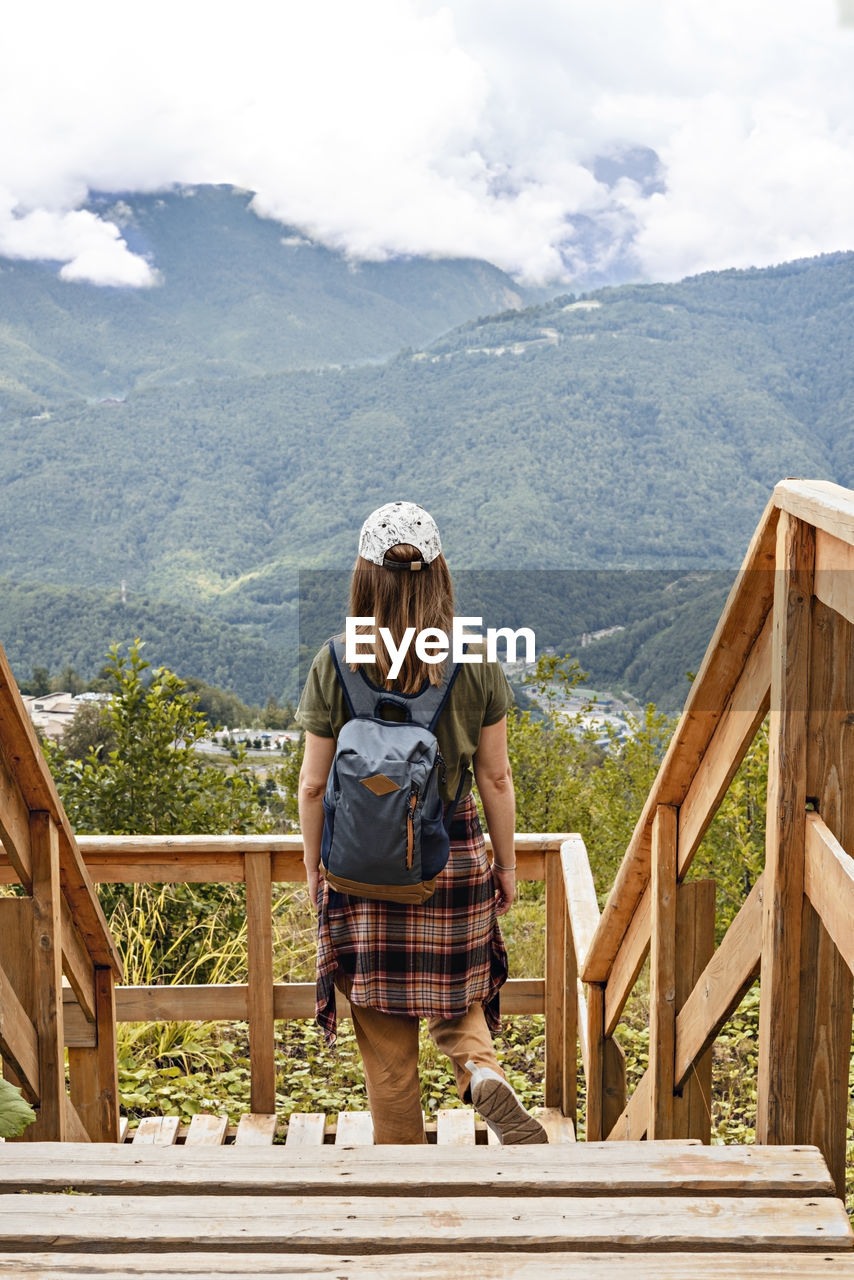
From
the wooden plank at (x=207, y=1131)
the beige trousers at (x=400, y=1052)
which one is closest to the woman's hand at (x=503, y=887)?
the beige trousers at (x=400, y=1052)

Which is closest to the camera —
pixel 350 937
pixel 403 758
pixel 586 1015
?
pixel 403 758

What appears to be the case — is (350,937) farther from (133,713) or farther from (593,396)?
(593,396)

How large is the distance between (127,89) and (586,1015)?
15397cm

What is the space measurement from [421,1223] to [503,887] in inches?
41.2

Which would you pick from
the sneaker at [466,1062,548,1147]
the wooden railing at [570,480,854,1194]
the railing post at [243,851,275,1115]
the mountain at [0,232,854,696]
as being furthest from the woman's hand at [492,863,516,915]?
the mountain at [0,232,854,696]

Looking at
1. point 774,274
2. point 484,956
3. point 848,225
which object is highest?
point 848,225

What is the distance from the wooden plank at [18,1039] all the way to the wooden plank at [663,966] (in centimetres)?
100

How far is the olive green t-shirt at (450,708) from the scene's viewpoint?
75.9 inches

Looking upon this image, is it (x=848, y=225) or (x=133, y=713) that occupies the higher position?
(x=848, y=225)

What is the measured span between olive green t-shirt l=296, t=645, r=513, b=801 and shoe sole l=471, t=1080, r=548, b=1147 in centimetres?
50

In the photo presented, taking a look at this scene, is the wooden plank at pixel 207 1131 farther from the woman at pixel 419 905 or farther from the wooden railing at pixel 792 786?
the wooden railing at pixel 792 786

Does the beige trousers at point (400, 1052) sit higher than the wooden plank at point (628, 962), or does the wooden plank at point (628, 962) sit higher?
the wooden plank at point (628, 962)

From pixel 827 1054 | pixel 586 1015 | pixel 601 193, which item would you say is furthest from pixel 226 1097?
pixel 601 193

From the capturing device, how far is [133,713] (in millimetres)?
5359
